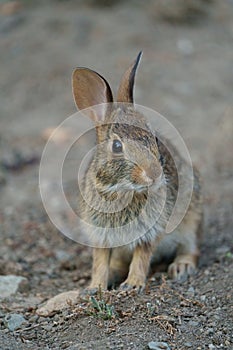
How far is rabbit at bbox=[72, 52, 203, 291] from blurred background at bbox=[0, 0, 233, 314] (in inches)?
39.1

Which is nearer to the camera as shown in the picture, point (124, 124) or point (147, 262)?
point (124, 124)

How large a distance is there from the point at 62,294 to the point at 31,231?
215cm

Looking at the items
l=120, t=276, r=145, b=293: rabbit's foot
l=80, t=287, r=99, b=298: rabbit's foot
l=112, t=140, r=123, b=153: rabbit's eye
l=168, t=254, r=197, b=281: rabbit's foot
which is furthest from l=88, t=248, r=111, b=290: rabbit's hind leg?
l=112, t=140, r=123, b=153: rabbit's eye

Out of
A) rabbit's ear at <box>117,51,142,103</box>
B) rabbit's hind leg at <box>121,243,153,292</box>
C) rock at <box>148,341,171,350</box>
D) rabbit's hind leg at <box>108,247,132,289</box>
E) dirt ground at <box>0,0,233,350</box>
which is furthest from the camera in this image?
rabbit's hind leg at <box>108,247,132,289</box>

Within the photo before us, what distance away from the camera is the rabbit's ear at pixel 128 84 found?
17.7ft

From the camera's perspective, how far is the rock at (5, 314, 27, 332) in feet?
16.6

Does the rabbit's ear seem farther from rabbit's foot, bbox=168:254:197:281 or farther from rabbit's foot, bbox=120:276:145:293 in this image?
rabbit's foot, bbox=168:254:197:281

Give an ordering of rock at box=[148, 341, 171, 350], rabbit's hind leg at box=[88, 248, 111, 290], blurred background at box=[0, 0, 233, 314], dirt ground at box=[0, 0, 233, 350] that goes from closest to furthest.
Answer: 1. rock at box=[148, 341, 171, 350]
2. dirt ground at box=[0, 0, 233, 350]
3. rabbit's hind leg at box=[88, 248, 111, 290]
4. blurred background at box=[0, 0, 233, 314]

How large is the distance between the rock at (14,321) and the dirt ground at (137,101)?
0.05 meters

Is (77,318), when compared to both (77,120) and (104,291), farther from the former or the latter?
(77,120)

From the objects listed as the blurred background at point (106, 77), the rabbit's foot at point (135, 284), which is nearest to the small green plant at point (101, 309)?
the rabbit's foot at point (135, 284)

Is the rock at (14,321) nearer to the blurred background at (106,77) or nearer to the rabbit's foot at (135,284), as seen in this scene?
the rabbit's foot at (135,284)

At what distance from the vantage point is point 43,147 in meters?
9.66

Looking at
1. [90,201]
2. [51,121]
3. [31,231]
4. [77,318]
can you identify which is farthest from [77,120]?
[77,318]
